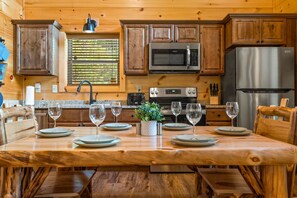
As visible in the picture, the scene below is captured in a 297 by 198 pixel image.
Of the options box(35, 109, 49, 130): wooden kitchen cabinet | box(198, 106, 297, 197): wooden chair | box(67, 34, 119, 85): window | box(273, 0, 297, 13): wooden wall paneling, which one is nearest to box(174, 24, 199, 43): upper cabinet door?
box(67, 34, 119, 85): window

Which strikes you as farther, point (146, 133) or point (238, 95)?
point (238, 95)

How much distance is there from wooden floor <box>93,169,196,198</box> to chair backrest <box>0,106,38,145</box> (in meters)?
1.10

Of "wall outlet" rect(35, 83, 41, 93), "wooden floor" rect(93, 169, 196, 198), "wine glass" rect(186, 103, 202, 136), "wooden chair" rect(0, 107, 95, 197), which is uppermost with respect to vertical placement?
"wall outlet" rect(35, 83, 41, 93)

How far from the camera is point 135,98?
164 inches

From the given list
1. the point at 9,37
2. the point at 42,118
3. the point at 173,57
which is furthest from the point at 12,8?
the point at 173,57

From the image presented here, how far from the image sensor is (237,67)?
3.52 m

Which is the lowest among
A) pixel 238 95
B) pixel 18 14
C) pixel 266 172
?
pixel 266 172

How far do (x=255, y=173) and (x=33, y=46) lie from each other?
352cm

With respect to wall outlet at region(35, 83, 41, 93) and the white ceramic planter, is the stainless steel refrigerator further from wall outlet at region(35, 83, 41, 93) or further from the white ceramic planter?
wall outlet at region(35, 83, 41, 93)

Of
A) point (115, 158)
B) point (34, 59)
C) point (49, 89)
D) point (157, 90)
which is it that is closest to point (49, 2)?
Answer: point (34, 59)

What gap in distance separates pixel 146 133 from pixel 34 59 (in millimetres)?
2870

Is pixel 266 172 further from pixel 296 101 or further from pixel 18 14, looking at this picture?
pixel 18 14

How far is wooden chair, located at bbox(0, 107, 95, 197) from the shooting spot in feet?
4.55

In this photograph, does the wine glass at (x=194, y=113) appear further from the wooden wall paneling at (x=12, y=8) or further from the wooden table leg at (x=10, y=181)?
the wooden wall paneling at (x=12, y=8)
